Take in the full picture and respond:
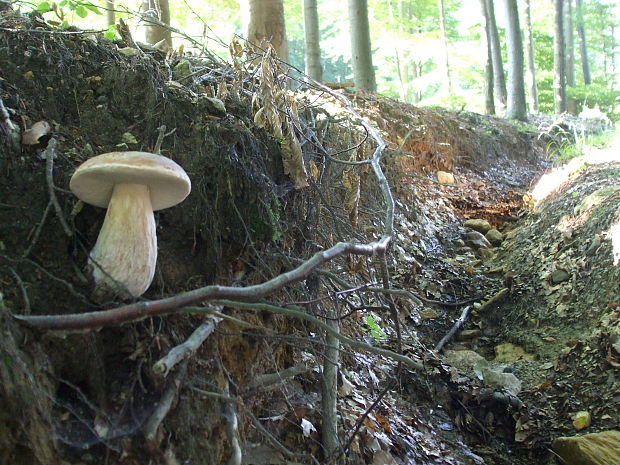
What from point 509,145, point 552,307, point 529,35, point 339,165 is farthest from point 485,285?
point 529,35

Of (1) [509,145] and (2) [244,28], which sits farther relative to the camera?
(1) [509,145]

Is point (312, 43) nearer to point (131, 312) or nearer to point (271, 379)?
point (271, 379)

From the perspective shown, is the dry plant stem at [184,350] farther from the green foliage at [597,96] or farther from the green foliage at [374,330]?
the green foliage at [597,96]

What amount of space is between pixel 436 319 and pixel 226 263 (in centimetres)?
304

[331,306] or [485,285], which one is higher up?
[331,306]

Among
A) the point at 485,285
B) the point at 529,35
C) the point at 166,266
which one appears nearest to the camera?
the point at 166,266

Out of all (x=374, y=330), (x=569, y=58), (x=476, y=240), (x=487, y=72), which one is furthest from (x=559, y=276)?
(x=569, y=58)

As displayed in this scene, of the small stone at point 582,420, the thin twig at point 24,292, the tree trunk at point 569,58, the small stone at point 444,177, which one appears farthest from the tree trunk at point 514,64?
the thin twig at point 24,292

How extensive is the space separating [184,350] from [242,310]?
2.12 ft

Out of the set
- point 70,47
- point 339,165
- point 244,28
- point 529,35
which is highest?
point 529,35

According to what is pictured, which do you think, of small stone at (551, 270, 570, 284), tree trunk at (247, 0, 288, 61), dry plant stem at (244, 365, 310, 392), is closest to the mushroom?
dry plant stem at (244, 365, 310, 392)

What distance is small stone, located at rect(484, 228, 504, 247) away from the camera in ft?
20.9

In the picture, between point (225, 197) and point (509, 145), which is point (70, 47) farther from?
point (509, 145)

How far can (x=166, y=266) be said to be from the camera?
6.83 feet
